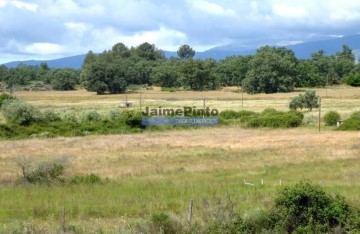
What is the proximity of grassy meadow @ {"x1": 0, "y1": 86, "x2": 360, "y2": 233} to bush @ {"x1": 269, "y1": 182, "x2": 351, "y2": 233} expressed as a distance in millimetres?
921

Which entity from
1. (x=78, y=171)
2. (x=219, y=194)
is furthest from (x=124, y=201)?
(x=78, y=171)

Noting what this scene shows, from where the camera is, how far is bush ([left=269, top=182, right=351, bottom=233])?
43.9 ft

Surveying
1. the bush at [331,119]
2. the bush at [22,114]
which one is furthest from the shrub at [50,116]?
the bush at [331,119]

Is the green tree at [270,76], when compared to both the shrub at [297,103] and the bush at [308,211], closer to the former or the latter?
the shrub at [297,103]

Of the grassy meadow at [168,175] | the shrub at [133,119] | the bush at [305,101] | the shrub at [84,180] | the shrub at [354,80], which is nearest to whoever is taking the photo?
the grassy meadow at [168,175]

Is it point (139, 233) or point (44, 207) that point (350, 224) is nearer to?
point (139, 233)

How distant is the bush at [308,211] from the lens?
13.4 meters

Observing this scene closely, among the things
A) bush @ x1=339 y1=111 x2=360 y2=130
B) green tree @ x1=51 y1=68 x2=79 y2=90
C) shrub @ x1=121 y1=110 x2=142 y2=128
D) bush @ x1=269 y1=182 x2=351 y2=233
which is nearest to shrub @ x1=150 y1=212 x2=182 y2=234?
bush @ x1=269 y1=182 x2=351 y2=233

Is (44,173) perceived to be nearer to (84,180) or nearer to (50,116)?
(84,180)

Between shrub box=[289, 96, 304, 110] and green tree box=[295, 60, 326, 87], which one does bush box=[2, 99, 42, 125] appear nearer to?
shrub box=[289, 96, 304, 110]

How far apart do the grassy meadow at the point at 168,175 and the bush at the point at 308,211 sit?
0.92 meters

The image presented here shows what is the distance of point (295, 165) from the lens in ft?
93.3

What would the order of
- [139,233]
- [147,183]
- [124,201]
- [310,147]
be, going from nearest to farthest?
[139,233] → [124,201] → [147,183] → [310,147]

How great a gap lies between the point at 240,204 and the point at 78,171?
1234cm
